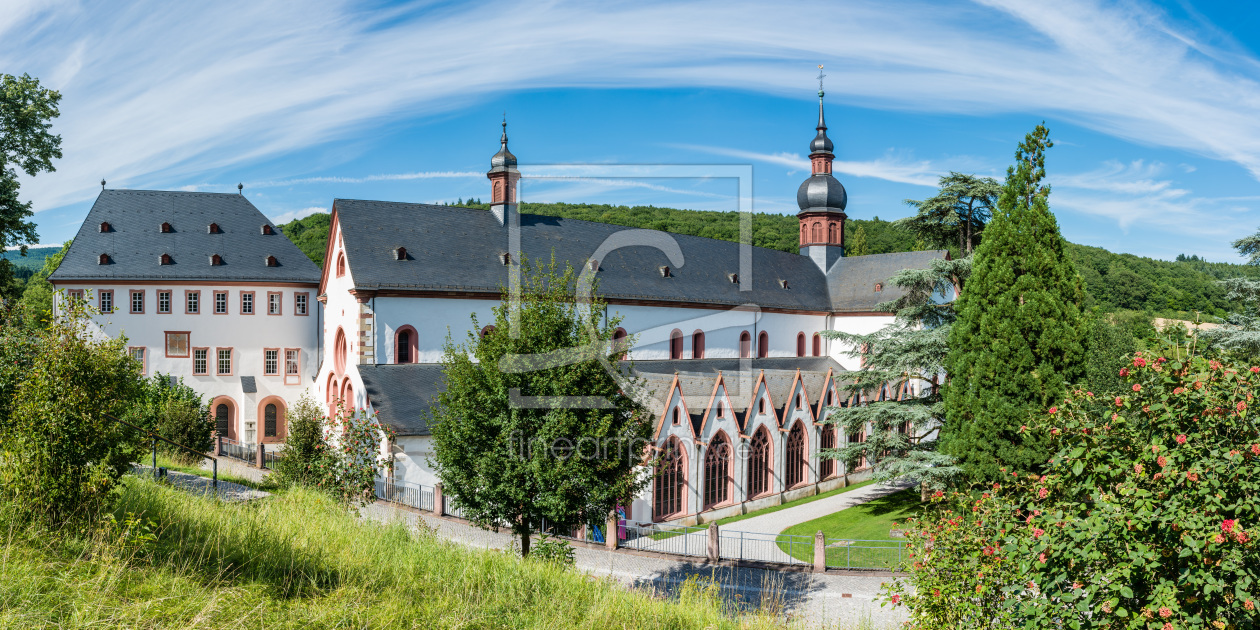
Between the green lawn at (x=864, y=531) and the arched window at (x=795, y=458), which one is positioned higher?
the arched window at (x=795, y=458)

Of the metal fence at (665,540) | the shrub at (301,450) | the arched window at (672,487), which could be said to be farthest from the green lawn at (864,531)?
the shrub at (301,450)

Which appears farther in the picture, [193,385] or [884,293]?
[884,293]

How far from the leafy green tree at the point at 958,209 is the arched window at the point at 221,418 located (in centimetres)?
3463

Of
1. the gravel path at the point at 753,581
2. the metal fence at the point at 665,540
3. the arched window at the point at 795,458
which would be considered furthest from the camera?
the arched window at the point at 795,458

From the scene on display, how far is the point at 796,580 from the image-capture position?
17469mm

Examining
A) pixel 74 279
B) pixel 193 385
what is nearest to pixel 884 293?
pixel 193 385

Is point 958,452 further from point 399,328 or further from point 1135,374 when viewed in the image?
point 399,328

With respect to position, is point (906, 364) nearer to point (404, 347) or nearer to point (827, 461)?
point (827, 461)

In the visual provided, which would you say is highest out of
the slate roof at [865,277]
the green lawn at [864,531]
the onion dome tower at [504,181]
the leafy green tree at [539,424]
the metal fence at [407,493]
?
the onion dome tower at [504,181]

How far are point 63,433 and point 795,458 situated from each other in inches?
1115

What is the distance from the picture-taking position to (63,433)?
7.30 metres

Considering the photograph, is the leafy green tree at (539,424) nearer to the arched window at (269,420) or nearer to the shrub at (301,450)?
the shrub at (301,450)

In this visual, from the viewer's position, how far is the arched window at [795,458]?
31.4 metres

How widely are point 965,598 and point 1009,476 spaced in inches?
63.6
